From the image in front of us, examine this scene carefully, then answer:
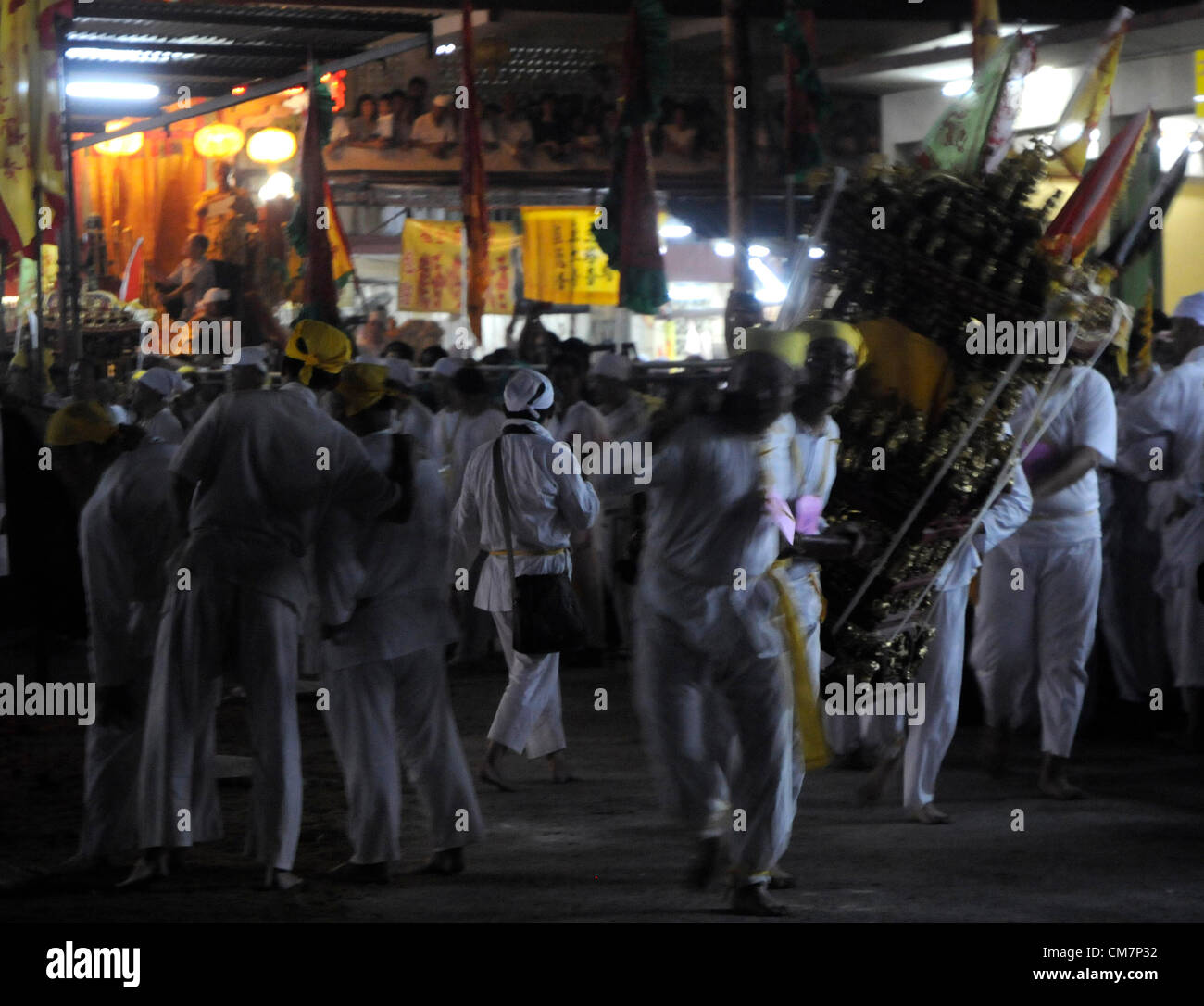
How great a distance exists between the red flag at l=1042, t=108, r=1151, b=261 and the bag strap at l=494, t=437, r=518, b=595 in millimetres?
2682

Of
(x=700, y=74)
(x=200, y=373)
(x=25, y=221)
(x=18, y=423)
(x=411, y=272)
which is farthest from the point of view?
(x=700, y=74)

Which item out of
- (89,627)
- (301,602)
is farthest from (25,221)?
(301,602)

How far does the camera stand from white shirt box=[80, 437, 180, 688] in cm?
662

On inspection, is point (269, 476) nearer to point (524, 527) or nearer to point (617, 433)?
point (524, 527)

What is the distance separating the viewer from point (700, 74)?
21.8 m

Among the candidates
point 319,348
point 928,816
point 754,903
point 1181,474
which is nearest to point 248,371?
point 319,348

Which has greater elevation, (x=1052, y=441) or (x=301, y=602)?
(x=1052, y=441)

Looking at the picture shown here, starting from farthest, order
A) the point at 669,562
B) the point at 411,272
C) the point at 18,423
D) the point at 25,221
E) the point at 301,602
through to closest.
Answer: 1. the point at 411,272
2. the point at 25,221
3. the point at 18,423
4. the point at 301,602
5. the point at 669,562

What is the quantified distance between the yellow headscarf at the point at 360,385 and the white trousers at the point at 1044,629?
312 cm

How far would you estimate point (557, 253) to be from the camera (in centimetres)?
2016

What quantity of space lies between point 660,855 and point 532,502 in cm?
194
